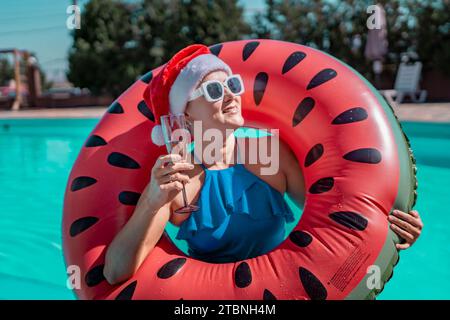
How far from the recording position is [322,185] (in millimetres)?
1459

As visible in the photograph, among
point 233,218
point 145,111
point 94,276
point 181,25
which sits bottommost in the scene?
point 181,25

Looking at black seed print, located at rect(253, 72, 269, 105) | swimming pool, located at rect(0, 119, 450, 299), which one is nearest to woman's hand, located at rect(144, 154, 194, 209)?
black seed print, located at rect(253, 72, 269, 105)

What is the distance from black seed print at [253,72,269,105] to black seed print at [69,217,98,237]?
724 millimetres

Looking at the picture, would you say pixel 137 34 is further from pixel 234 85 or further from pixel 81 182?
pixel 234 85

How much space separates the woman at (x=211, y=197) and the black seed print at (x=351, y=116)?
276 mm

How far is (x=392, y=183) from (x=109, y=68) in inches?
600

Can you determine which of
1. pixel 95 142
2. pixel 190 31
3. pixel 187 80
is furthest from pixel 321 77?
pixel 190 31

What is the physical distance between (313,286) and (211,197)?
1.40ft

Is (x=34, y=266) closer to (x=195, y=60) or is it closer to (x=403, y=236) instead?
(x=195, y=60)

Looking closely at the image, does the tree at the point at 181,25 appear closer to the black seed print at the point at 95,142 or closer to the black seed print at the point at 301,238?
the black seed print at the point at 95,142

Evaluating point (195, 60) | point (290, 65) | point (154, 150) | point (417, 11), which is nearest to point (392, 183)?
point (290, 65)

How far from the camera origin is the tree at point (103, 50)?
15.5 m

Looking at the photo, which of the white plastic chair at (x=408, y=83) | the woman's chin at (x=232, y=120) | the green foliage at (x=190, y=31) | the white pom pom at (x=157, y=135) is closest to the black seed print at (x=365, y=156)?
the woman's chin at (x=232, y=120)
